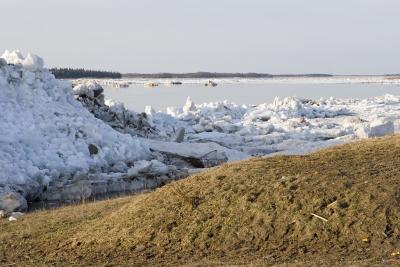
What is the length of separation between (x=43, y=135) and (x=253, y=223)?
370 inches

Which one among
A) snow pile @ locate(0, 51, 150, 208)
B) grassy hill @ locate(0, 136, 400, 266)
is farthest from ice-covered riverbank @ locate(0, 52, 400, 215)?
grassy hill @ locate(0, 136, 400, 266)

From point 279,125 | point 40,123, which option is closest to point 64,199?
point 40,123

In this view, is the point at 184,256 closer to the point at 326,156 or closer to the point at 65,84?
the point at 326,156

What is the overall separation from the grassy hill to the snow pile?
16.2 ft

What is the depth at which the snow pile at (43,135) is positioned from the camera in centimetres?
1466

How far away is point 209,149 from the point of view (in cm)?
1897

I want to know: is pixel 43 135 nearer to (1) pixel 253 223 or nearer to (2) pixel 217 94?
(1) pixel 253 223

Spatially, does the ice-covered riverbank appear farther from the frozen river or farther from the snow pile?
the frozen river

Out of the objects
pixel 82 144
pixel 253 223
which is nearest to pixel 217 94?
pixel 82 144

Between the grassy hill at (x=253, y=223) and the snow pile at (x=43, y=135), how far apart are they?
4923 millimetres

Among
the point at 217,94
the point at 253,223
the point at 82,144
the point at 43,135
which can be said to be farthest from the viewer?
the point at 217,94

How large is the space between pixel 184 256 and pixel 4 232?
3.46 m

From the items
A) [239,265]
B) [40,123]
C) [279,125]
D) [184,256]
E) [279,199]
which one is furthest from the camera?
[279,125]

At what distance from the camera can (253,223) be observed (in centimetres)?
803
